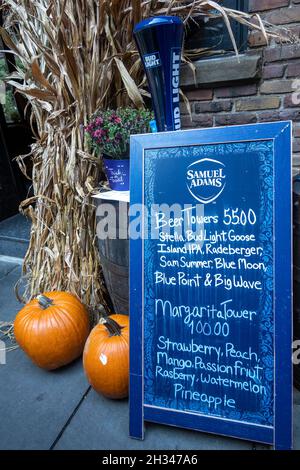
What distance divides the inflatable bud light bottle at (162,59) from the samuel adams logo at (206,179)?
1.71ft

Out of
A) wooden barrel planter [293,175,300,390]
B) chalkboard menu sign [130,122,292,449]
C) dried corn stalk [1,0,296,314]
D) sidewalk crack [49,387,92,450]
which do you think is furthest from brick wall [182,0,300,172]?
sidewalk crack [49,387,92,450]

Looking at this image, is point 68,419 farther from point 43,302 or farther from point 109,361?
point 43,302

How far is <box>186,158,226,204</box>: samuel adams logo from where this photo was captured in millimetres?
1279

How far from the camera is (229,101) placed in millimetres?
2184

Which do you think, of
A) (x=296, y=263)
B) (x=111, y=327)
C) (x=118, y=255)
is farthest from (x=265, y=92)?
(x=111, y=327)

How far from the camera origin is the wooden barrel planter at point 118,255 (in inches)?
64.2

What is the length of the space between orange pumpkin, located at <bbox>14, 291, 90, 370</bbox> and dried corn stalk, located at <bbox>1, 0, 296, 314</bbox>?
29 cm

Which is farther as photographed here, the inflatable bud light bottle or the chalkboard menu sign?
the inflatable bud light bottle

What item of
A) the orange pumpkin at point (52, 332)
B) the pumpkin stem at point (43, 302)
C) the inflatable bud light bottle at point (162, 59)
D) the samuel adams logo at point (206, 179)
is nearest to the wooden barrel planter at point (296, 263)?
the samuel adams logo at point (206, 179)

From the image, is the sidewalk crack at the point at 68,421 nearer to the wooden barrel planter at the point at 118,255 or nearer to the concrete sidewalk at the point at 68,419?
the concrete sidewalk at the point at 68,419

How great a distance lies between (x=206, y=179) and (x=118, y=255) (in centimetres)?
66

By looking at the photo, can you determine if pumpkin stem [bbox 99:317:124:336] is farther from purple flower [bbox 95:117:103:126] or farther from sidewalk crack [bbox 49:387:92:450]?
purple flower [bbox 95:117:103:126]
